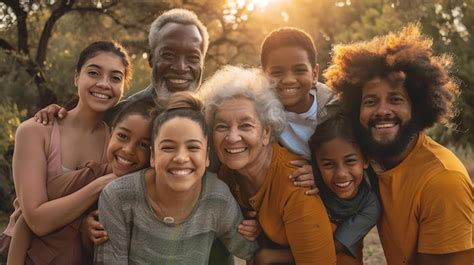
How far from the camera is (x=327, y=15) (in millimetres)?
24047

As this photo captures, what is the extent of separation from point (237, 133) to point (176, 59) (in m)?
1.08

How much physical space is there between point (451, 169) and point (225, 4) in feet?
43.4

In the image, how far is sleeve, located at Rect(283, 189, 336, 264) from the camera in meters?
3.02

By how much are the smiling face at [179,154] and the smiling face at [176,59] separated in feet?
3.16

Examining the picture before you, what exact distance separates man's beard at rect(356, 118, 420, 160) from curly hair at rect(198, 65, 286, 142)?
473mm

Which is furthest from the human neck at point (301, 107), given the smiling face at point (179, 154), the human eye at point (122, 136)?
the human eye at point (122, 136)

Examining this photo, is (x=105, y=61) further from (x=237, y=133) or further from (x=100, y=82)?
(x=237, y=133)

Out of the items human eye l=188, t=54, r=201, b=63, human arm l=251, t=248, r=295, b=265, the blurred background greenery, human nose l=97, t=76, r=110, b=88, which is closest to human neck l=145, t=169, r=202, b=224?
human arm l=251, t=248, r=295, b=265

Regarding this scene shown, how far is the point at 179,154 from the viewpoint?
2.89 m

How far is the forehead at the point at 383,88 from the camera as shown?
10.4ft

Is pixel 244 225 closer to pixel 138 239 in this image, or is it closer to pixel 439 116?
pixel 138 239

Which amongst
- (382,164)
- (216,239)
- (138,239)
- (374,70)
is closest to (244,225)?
(216,239)

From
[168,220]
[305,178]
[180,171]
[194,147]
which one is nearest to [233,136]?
[194,147]

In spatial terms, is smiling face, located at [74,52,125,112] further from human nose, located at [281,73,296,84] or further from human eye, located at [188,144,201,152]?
human nose, located at [281,73,296,84]
